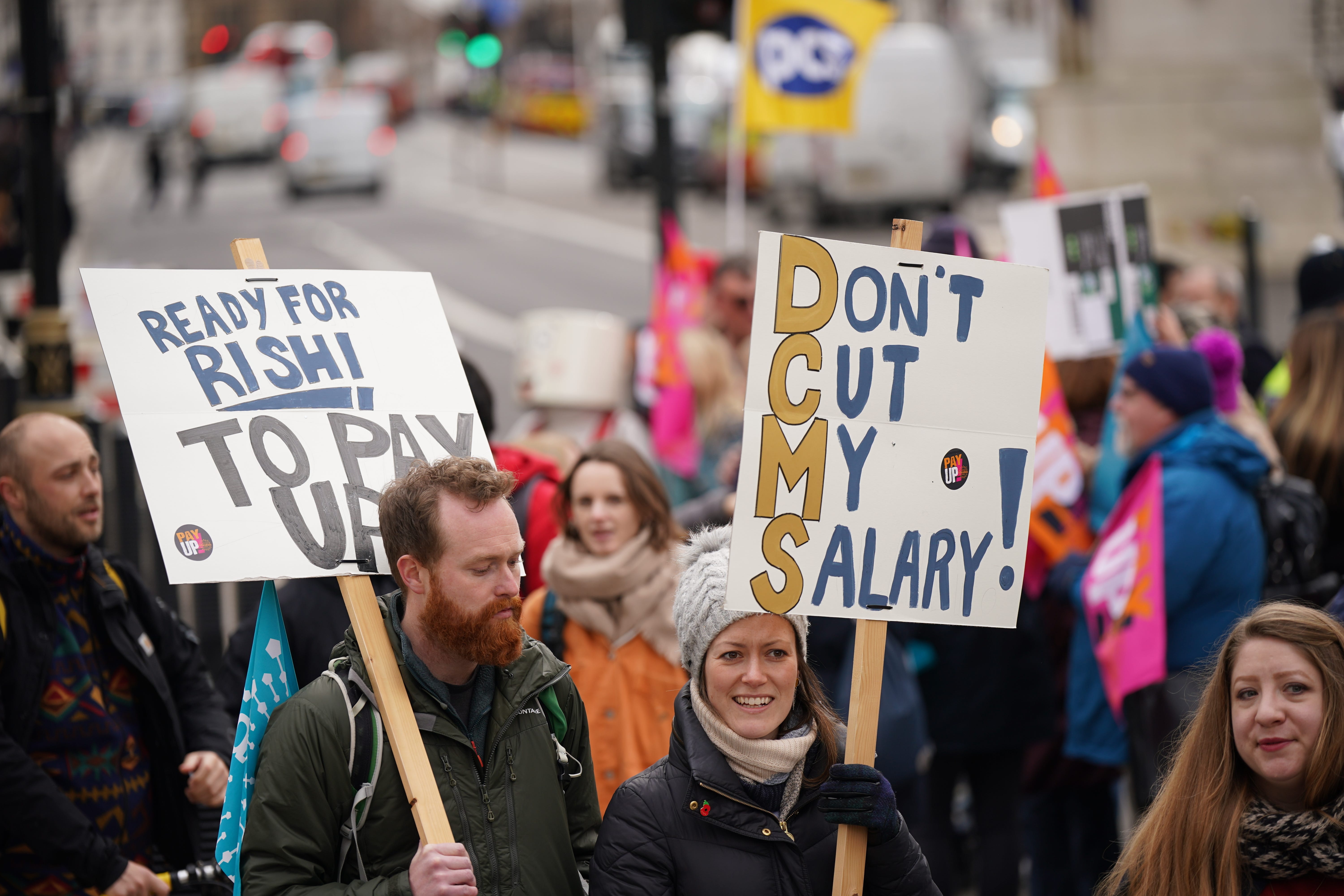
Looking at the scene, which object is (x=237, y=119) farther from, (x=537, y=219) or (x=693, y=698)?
(x=693, y=698)

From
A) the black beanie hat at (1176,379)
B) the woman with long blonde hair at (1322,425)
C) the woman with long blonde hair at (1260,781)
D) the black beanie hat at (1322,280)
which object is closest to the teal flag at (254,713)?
the woman with long blonde hair at (1260,781)

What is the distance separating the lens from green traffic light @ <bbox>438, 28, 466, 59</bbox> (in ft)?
80.7

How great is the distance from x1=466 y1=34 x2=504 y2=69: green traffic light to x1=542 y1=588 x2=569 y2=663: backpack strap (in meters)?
19.6

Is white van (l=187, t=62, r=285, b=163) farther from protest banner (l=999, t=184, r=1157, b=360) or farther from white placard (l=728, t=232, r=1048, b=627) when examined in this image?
white placard (l=728, t=232, r=1048, b=627)

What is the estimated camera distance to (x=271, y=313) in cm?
358

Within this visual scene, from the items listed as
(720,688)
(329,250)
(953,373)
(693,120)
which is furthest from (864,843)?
(693,120)

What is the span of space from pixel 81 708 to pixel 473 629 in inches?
57.4

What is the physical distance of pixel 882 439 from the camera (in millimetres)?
3383

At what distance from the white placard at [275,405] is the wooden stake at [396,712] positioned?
93mm

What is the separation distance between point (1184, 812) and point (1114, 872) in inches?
8.5

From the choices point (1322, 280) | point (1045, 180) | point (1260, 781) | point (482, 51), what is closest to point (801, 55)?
point (1045, 180)

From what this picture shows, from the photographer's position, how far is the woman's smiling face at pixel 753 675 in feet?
10.7

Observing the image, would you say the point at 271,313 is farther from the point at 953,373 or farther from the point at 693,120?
the point at 693,120

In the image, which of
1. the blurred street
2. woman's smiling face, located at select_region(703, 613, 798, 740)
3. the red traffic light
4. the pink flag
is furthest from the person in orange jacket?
the red traffic light
